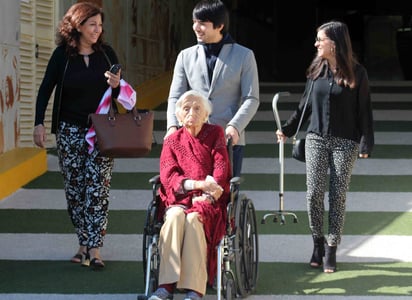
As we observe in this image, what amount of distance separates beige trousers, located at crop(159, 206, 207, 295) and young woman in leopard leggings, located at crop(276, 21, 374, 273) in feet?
4.57

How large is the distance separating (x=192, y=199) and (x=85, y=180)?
1.30 metres

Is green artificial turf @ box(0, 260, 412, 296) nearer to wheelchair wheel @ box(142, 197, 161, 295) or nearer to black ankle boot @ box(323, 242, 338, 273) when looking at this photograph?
black ankle boot @ box(323, 242, 338, 273)

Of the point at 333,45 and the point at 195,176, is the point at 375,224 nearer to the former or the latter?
the point at 333,45

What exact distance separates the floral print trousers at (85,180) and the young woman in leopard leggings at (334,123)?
1404mm

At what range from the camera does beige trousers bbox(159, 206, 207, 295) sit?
584cm

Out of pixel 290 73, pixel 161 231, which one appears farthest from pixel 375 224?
pixel 290 73

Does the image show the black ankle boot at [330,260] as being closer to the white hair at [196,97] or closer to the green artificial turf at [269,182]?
the white hair at [196,97]

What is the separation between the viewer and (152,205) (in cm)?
617

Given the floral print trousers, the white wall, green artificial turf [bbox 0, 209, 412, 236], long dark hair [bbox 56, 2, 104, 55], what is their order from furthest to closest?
the white wall, green artificial turf [bbox 0, 209, 412, 236], the floral print trousers, long dark hair [bbox 56, 2, 104, 55]

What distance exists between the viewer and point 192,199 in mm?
6141

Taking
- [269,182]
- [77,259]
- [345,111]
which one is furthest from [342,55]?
[269,182]

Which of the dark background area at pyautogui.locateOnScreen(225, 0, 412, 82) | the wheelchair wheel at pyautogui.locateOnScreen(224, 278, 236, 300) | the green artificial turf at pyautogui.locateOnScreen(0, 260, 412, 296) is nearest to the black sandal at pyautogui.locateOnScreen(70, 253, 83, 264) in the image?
the green artificial turf at pyautogui.locateOnScreen(0, 260, 412, 296)

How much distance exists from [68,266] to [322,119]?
202cm

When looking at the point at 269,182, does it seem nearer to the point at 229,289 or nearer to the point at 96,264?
the point at 96,264
